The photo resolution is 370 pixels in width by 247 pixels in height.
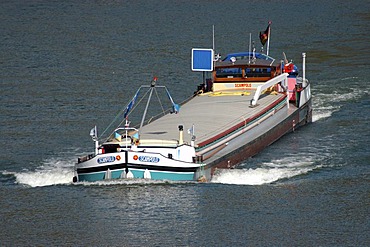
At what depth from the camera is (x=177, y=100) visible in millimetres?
57594

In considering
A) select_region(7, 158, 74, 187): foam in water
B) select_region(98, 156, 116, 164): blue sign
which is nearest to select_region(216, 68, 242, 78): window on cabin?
select_region(7, 158, 74, 187): foam in water

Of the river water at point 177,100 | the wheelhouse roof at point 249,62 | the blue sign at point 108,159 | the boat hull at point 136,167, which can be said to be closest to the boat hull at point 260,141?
the river water at point 177,100

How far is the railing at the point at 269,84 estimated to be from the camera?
48.5 meters

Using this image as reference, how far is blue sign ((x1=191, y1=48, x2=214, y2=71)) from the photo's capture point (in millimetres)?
52172

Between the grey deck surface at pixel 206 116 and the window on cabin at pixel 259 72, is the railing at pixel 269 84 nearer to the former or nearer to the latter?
the grey deck surface at pixel 206 116

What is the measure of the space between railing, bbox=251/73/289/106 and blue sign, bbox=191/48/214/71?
10.6ft

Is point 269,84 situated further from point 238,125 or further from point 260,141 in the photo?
point 238,125

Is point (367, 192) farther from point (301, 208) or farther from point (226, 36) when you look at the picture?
point (226, 36)

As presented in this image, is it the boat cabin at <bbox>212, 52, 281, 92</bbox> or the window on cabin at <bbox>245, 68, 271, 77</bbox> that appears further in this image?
the window on cabin at <bbox>245, 68, 271, 77</bbox>

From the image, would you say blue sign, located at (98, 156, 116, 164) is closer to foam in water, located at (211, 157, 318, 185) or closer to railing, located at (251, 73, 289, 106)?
foam in water, located at (211, 157, 318, 185)

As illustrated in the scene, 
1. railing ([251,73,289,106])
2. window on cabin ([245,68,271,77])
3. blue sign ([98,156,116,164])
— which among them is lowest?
blue sign ([98,156,116,164])

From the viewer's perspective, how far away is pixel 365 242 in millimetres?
33281

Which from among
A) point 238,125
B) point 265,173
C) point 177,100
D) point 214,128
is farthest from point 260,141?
point 177,100

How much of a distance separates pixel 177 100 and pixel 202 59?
5.59m
